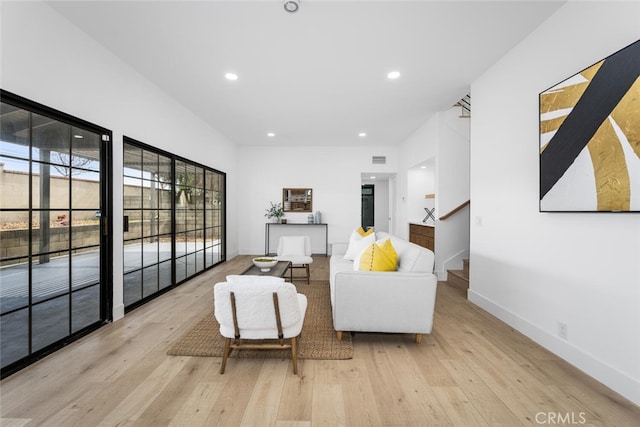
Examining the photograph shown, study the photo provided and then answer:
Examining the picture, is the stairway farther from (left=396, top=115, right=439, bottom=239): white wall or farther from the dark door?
the dark door

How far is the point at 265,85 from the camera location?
3533mm

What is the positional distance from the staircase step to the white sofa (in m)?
1.98

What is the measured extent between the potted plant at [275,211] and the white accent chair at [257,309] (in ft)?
16.0

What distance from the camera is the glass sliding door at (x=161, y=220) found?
3.24 meters

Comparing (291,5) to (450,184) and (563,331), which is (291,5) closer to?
(563,331)

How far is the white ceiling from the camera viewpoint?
221 centimetres

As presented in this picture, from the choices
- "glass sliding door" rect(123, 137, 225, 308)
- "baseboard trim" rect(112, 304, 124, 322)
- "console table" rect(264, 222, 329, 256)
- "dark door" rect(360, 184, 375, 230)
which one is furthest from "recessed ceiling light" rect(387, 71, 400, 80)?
"dark door" rect(360, 184, 375, 230)

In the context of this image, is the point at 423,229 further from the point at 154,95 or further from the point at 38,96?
the point at 38,96

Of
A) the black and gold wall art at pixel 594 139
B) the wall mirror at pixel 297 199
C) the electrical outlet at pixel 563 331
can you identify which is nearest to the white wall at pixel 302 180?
the wall mirror at pixel 297 199

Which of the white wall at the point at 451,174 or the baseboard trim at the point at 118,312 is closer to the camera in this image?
the baseboard trim at the point at 118,312

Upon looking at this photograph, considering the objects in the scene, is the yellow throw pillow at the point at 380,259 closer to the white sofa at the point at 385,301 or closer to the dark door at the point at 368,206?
the white sofa at the point at 385,301

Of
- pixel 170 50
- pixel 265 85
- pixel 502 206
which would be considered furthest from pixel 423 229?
pixel 170 50

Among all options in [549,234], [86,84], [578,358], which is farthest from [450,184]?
[86,84]

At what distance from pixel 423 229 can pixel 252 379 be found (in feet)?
13.5
